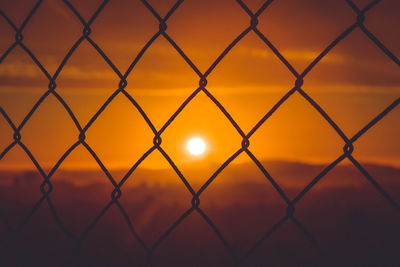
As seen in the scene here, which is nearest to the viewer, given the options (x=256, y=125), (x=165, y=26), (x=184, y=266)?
(x=256, y=125)

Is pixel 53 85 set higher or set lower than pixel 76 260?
higher

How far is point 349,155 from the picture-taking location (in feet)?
3.41

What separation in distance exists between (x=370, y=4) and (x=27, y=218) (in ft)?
3.89

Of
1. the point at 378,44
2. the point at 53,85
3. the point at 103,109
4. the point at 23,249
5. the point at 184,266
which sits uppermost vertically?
the point at 184,266

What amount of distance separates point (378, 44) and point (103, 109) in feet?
2.35

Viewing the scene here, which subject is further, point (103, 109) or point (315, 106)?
point (103, 109)

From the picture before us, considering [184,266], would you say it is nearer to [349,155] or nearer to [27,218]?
[27,218]

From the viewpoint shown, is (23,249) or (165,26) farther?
(23,249)

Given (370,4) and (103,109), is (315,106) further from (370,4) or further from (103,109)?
(103,109)

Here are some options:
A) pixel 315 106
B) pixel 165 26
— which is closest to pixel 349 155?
pixel 315 106

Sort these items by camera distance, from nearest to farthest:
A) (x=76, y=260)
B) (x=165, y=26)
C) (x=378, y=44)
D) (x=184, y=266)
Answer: (x=378, y=44), (x=165, y=26), (x=76, y=260), (x=184, y=266)

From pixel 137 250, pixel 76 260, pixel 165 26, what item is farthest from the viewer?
pixel 137 250

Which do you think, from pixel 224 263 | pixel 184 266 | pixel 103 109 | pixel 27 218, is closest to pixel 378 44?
pixel 103 109

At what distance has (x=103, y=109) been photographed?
133 cm
